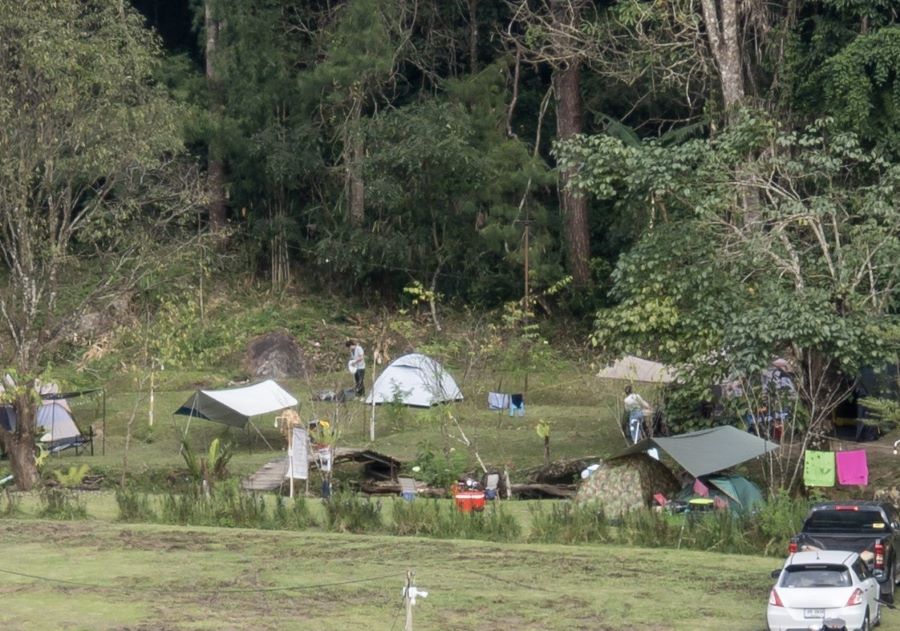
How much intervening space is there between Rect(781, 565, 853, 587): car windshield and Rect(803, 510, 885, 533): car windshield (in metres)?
2.59

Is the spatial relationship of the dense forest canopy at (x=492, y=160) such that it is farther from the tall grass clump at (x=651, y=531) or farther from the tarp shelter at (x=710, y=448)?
the tall grass clump at (x=651, y=531)

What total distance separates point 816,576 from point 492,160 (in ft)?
A: 94.6

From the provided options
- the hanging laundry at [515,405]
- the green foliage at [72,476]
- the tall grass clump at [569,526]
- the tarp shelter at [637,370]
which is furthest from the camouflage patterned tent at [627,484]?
the hanging laundry at [515,405]

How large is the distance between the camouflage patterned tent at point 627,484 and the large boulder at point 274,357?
1687 centimetres

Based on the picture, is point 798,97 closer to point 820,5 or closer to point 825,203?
point 820,5

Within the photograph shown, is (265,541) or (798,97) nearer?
(265,541)

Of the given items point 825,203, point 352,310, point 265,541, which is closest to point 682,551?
point 265,541

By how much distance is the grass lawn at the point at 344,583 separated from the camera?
1694 cm

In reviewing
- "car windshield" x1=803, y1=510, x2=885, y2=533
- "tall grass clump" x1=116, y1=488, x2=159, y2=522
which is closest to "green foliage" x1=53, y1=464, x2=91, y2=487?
"tall grass clump" x1=116, y1=488, x2=159, y2=522

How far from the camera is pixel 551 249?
44.9 m

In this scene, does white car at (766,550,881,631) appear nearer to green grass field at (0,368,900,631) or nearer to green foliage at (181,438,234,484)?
green grass field at (0,368,900,631)

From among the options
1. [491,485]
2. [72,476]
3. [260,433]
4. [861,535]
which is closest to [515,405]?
[260,433]

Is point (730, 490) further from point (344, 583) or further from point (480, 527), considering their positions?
point (344, 583)

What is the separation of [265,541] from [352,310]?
2562 centimetres
